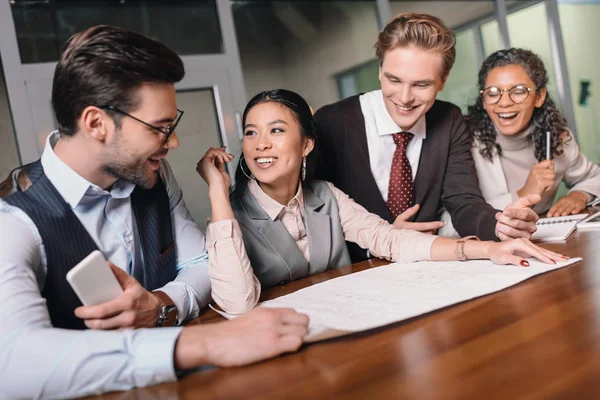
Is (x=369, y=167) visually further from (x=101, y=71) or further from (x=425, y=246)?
(x=101, y=71)

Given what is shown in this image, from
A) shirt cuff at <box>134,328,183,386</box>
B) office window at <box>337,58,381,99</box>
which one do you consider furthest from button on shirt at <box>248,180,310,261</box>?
office window at <box>337,58,381,99</box>

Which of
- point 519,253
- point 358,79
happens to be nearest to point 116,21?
point 358,79

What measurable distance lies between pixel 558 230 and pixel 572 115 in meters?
4.40

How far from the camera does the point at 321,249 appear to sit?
1.71 m

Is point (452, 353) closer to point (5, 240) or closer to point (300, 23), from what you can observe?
point (5, 240)

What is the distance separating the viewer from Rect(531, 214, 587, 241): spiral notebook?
1.66 meters

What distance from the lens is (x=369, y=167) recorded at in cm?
209

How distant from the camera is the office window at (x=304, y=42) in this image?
1002cm

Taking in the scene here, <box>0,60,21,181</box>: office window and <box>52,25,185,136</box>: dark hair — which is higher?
<box>0,60,21,181</box>: office window

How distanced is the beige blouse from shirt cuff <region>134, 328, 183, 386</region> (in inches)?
16.8

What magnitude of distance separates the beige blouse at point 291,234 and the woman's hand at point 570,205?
2.85ft

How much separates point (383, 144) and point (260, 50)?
977cm

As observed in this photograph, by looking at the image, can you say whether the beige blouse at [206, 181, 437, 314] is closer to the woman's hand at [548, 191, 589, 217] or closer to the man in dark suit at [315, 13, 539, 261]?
the man in dark suit at [315, 13, 539, 261]

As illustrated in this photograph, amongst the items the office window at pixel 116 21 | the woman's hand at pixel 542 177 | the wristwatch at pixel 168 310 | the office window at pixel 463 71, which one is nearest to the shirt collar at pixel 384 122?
the woman's hand at pixel 542 177
